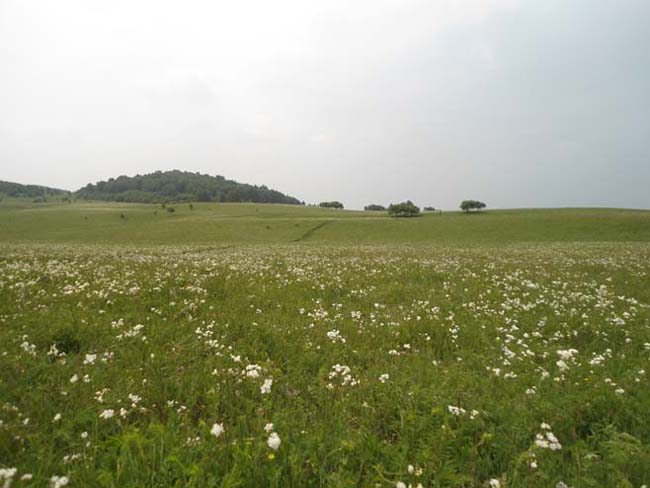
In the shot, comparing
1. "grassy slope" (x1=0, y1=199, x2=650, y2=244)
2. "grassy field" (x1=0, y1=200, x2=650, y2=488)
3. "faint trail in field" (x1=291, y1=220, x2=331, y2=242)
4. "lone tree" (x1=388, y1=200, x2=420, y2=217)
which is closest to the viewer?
"grassy field" (x1=0, y1=200, x2=650, y2=488)

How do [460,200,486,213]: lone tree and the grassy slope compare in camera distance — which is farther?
[460,200,486,213]: lone tree

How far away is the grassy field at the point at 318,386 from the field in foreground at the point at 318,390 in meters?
0.03

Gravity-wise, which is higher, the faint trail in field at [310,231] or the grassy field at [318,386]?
the grassy field at [318,386]

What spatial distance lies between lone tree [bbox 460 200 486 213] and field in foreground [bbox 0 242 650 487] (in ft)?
356

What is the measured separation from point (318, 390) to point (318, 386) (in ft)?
0.46

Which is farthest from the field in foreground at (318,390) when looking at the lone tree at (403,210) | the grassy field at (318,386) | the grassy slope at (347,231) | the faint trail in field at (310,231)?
the lone tree at (403,210)

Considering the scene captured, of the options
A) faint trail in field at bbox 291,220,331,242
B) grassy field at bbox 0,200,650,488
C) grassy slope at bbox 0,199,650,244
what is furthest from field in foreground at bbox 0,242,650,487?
faint trail in field at bbox 291,220,331,242

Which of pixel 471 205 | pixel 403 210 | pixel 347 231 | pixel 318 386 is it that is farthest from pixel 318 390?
pixel 471 205

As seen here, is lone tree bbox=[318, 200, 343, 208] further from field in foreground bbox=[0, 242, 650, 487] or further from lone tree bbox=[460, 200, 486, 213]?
field in foreground bbox=[0, 242, 650, 487]

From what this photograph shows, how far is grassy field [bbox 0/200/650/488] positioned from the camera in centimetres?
307

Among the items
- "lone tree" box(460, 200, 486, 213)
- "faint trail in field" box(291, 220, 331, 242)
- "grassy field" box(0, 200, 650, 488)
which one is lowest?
"faint trail in field" box(291, 220, 331, 242)

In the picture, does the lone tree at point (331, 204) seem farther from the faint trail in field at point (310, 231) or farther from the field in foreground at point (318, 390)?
the field in foreground at point (318, 390)

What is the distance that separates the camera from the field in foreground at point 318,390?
3070 millimetres

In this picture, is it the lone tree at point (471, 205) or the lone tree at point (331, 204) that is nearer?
the lone tree at point (471, 205)
